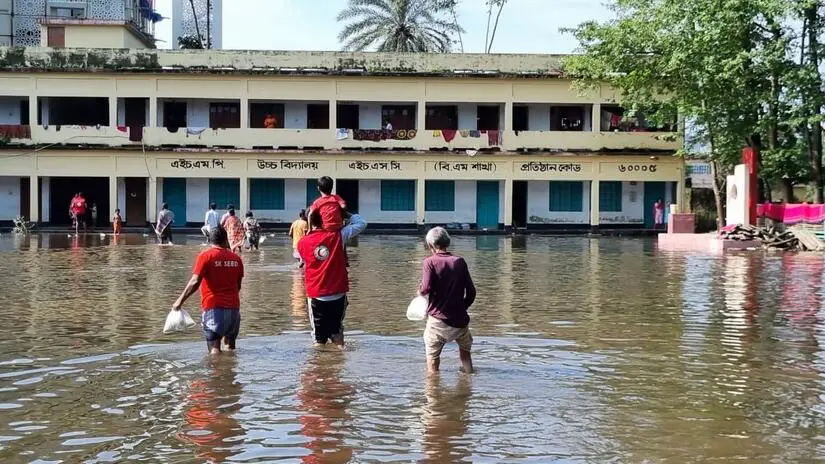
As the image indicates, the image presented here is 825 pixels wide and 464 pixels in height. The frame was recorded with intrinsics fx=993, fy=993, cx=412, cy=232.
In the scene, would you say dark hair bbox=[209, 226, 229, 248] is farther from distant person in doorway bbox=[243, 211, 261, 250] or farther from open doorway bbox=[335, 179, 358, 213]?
open doorway bbox=[335, 179, 358, 213]

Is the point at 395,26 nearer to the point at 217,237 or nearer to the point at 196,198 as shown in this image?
the point at 196,198

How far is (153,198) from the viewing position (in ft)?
134

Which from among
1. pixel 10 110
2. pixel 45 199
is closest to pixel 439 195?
pixel 45 199

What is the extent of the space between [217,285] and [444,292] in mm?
2121

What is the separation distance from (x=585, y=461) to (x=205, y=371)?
12.7ft

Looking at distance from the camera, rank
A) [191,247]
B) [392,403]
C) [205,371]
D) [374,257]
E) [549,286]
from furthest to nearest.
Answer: [191,247], [374,257], [549,286], [205,371], [392,403]

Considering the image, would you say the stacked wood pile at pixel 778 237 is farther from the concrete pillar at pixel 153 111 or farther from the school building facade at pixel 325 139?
the concrete pillar at pixel 153 111

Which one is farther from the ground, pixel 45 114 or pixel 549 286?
pixel 45 114

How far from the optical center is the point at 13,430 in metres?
6.50

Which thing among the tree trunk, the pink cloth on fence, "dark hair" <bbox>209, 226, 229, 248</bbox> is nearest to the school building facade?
the tree trunk

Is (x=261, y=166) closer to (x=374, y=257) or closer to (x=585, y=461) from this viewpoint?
(x=374, y=257)

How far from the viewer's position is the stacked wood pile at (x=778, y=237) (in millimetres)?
27312

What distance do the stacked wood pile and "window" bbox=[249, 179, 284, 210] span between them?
19.8 meters

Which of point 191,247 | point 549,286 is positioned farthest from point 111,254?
point 549,286
